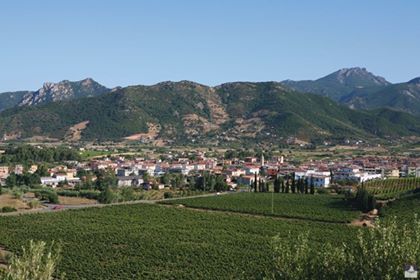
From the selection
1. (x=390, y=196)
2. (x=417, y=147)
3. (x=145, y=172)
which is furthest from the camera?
(x=417, y=147)

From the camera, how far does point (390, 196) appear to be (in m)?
67.3

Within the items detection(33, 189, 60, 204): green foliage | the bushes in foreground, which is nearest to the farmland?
detection(33, 189, 60, 204): green foliage

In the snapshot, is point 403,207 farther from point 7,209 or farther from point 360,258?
point 360,258

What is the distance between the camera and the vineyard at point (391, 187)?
2716 inches

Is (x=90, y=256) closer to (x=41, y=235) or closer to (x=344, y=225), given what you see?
(x=41, y=235)

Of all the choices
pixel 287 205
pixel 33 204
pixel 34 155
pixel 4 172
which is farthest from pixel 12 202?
pixel 34 155

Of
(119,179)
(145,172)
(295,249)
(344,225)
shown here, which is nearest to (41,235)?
(344,225)

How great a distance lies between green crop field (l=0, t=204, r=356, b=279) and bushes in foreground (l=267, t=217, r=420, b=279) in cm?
1223

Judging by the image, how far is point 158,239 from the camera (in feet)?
154

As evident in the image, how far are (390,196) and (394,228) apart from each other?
167ft

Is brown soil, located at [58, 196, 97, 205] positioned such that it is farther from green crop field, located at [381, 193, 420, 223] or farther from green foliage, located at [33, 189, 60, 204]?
green crop field, located at [381, 193, 420, 223]

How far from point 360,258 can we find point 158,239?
1198 inches

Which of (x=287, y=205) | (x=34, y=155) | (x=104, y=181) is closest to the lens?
(x=287, y=205)

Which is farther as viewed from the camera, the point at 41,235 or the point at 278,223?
the point at 278,223
